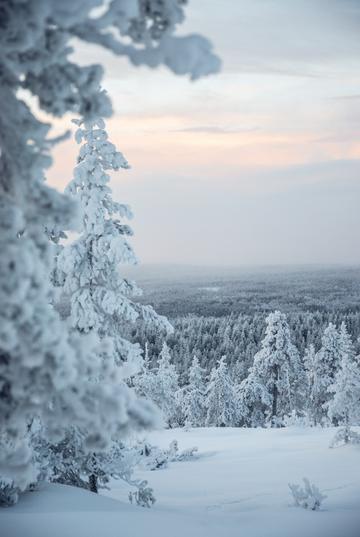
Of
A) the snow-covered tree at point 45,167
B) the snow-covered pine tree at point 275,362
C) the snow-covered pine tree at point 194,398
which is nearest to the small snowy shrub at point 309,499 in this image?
the snow-covered tree at point 45,167

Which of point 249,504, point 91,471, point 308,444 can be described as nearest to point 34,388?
point 91,471

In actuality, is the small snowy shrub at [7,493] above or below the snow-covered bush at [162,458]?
above

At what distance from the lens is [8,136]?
138 inches

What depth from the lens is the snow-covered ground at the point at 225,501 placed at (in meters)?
7.04

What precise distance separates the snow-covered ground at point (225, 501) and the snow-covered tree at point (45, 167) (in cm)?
397

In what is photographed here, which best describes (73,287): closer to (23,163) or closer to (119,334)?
(119,334)

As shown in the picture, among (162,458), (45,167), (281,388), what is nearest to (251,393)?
(281,388)

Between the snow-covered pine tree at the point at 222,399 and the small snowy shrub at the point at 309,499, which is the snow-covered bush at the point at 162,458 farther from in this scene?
the snow-covered pine tree at the point at 222,399

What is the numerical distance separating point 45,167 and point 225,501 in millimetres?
11588

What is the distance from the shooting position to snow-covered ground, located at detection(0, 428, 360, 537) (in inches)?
277

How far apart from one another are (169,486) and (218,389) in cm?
3085

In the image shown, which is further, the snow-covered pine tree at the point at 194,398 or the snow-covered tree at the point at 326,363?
the snow-covered pine tree at the point at 194,398

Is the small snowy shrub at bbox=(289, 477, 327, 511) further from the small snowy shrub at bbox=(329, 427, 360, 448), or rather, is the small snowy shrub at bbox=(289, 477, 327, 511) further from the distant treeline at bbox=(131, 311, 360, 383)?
the distant treeline at bbox=(131, 311, 360, 383)

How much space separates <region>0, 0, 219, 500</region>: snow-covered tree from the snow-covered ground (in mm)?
3974
